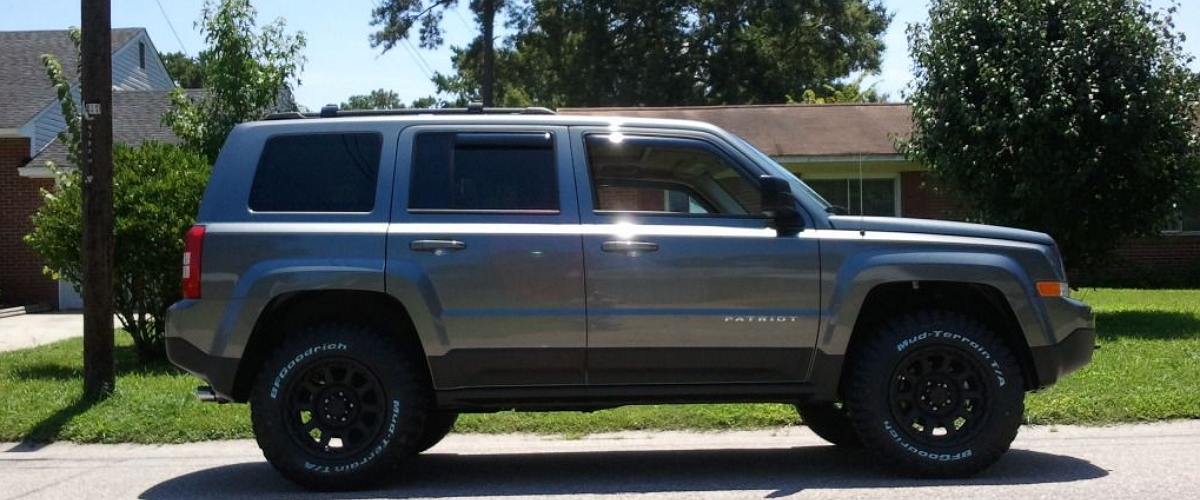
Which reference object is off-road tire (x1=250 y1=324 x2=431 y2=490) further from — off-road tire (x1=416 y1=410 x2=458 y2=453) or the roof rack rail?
the roof rack rail

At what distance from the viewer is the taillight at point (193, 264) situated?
255 inches

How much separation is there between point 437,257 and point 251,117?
9279 mm

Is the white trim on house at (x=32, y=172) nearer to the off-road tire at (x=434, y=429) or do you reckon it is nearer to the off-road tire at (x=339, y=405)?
the off-road tire at (x=434, y=429)

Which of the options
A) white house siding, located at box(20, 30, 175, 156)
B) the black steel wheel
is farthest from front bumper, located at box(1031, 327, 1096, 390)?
white house siding, located at box(20, 30, 175, 156)

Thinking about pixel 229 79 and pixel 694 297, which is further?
pixel 229 79

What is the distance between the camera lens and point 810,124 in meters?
21.0

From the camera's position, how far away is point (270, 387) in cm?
649

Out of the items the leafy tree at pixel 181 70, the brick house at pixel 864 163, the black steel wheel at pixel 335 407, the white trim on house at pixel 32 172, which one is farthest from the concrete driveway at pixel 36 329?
the leafy tree at pixel 181 70

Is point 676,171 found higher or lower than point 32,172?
lower

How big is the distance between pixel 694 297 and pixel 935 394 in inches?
56.1

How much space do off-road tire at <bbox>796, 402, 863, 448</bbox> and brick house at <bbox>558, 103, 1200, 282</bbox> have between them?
10.7 meters

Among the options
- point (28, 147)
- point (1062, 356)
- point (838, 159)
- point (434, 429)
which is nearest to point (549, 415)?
point (434, 429)

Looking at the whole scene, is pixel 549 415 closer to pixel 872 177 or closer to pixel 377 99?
pixel 872 177

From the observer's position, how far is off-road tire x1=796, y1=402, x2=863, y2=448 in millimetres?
7852
